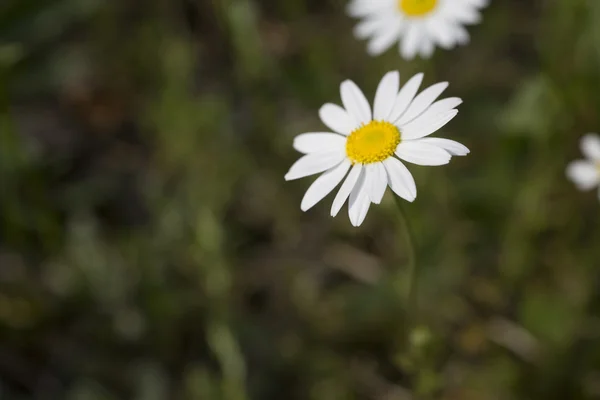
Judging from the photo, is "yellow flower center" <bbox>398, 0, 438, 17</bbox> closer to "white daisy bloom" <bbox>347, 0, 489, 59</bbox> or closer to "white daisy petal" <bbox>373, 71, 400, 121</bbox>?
"white daisy bloom" <bbox>347, 0, 489, 59</bbox>

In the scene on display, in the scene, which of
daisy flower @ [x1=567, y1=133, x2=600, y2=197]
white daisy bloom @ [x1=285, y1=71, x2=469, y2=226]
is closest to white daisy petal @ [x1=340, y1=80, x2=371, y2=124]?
white daisy bloom @ [x1=285, y1=71, x2=469, y2=226]

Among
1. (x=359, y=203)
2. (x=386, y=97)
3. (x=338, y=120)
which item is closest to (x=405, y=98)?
(x=386, y=97)

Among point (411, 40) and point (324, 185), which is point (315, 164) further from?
point (411, 40)

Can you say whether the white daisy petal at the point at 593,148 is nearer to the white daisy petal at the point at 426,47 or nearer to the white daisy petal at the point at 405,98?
the white daisy petal at the point at 426,47

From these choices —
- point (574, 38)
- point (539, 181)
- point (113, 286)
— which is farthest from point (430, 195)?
point (113, 286)

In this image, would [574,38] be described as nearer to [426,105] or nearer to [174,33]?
[426,105]

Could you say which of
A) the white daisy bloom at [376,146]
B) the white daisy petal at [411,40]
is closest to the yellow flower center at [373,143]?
the white daisy bloom at [376,146]
